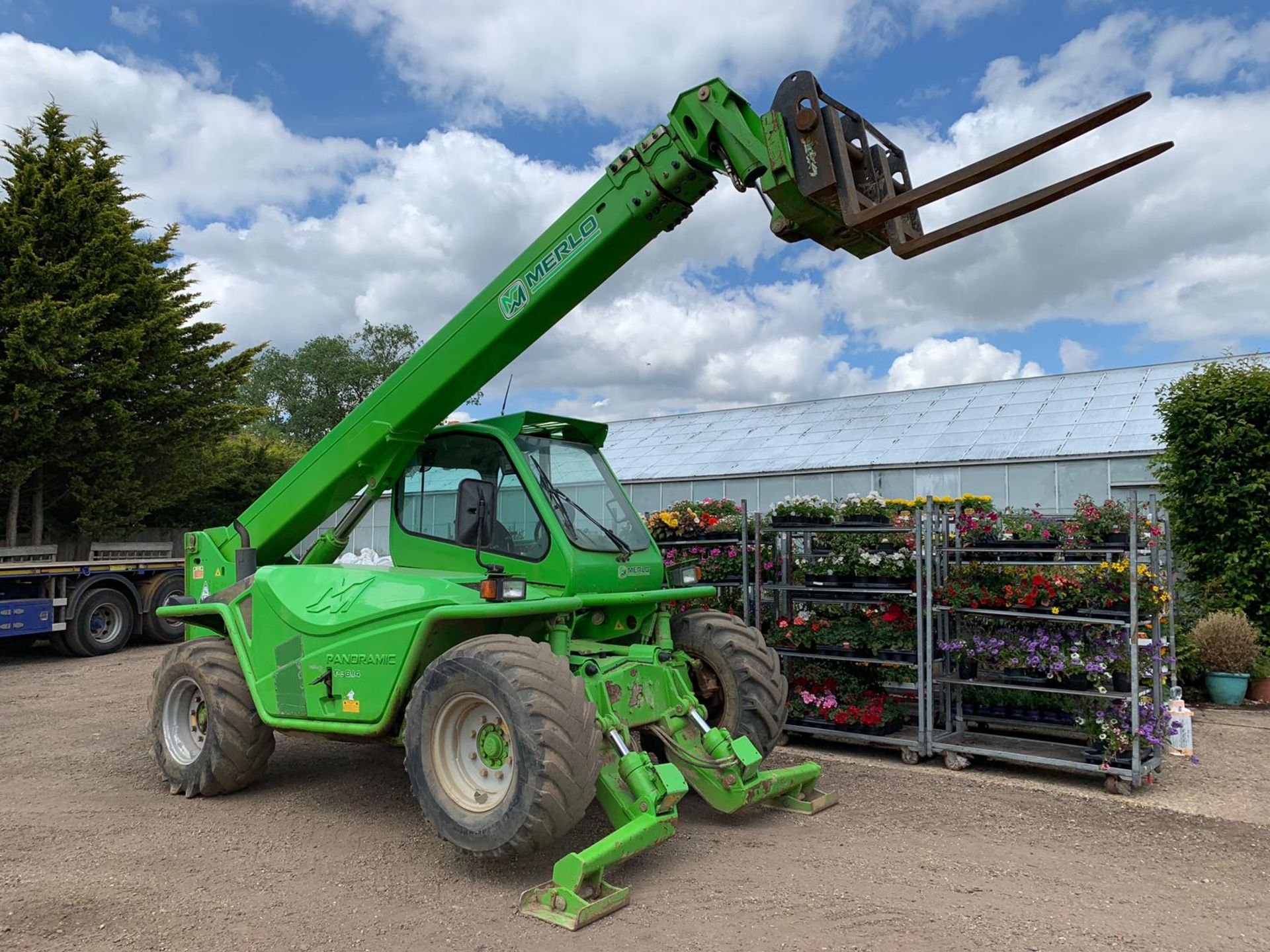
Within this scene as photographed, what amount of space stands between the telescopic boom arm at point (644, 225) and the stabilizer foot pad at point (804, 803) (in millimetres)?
3317

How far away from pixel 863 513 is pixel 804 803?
3085mm

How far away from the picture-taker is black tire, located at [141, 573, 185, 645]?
50.3 ft

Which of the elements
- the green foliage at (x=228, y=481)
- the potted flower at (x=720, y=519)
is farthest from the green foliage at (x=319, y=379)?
the potted flower at (x=720, y=519)

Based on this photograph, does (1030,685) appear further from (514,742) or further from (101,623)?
(101,623)

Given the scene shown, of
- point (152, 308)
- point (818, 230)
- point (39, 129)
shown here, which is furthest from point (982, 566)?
point (39, 129)

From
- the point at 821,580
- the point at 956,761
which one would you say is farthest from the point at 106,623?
the point at 956,761

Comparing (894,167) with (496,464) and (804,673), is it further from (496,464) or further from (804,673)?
(804,673)

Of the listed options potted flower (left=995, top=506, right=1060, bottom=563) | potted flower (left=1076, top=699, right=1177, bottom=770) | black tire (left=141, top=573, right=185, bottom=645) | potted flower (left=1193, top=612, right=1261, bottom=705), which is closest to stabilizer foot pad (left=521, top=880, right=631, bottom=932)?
potted flower (left=1076, top=699, right=1177, bottom=770)

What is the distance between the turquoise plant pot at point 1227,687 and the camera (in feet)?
34.3

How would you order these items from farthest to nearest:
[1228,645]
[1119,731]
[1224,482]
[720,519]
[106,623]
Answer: [106,623] < [1224,482] < [1228,645] < [720,519] < [1119,731]

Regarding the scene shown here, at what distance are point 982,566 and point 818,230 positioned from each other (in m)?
3.86

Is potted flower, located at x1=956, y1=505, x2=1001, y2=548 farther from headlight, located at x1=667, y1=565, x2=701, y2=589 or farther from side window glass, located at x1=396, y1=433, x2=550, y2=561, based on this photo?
side window glass, located at x1=396, y1=433, x2=550, y2=561

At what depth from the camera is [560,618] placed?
5.59m

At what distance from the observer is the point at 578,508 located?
613 cm
